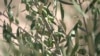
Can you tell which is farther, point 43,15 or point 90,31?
point 43,15

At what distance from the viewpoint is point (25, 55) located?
37 centimetres

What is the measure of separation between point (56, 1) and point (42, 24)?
0.07 m

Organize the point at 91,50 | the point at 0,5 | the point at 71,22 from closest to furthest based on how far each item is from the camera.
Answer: the point at 91,50
the point at 71,22
the point at 0,5

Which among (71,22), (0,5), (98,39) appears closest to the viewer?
(98,39)

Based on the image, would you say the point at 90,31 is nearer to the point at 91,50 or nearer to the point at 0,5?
the point at 91,50

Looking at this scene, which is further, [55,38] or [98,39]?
[55,38]

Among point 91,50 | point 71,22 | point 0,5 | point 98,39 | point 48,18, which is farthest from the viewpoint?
point 0,5

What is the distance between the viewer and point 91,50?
358mm

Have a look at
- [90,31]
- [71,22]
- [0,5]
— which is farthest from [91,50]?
[0,5]

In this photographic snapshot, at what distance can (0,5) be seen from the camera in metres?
1.09

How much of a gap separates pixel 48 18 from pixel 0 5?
0.57m

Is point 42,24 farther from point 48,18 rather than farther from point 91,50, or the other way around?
point 91,50

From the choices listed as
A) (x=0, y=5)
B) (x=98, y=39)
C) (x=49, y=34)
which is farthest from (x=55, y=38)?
(x=0, y=5)

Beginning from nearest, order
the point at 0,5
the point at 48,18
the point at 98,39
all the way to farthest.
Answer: the point at 98,39 → the point at 48,18 → the point at 0,5
